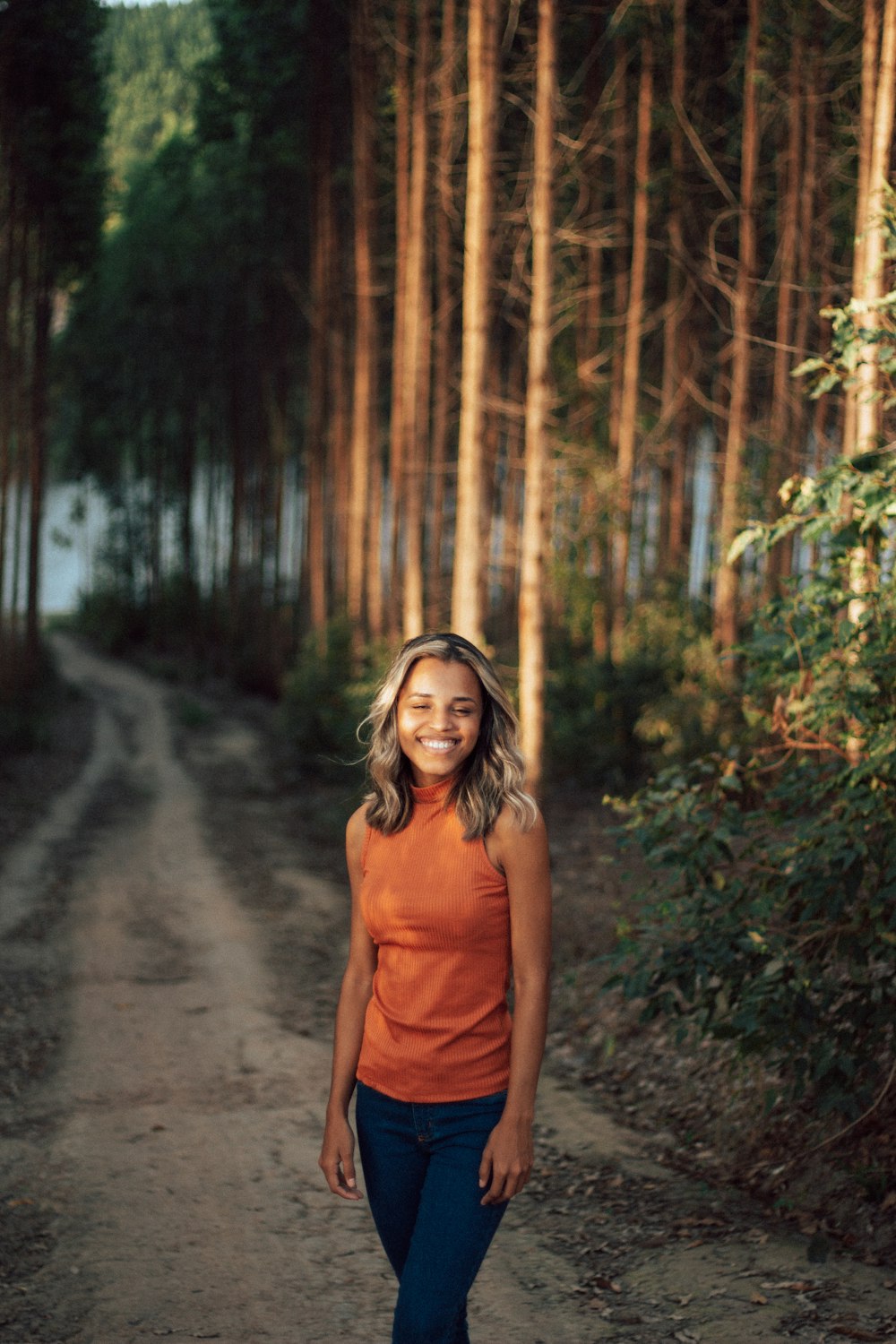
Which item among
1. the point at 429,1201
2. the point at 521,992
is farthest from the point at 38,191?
the point at 429,1201

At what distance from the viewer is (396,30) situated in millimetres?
20234

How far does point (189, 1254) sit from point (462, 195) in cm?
1892

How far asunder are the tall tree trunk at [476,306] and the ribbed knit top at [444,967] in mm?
9609

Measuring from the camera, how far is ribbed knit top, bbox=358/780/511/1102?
2.89 meters

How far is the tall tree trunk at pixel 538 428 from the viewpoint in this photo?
12.3m

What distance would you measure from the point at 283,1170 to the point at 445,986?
152 inches

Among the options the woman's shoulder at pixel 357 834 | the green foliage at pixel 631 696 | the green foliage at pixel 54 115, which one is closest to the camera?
the woman's shoulder at pixel 357 834

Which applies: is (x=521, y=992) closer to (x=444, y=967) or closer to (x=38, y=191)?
(x=444, y=967)

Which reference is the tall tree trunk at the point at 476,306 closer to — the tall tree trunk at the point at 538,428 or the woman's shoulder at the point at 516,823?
the tall tree trunk at the point at 538,428

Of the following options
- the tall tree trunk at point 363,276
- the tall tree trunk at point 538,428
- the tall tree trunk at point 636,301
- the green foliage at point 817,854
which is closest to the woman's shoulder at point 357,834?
the green foliage at point 817,854

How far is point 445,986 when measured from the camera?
2.92 m

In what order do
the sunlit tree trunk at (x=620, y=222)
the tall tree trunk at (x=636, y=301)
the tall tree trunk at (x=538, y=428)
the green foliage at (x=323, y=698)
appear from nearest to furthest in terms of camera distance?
the tall tree trunk at (x=538, y=428)
the tall tree trunk at (x=636, y=301)
the green foliage at (x=323, y=698)
the sunlit tree trunk at (x=620, y=222)

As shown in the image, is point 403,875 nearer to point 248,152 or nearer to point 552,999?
point 552,999

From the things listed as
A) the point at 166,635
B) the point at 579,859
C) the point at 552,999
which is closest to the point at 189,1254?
the point at 552,999
